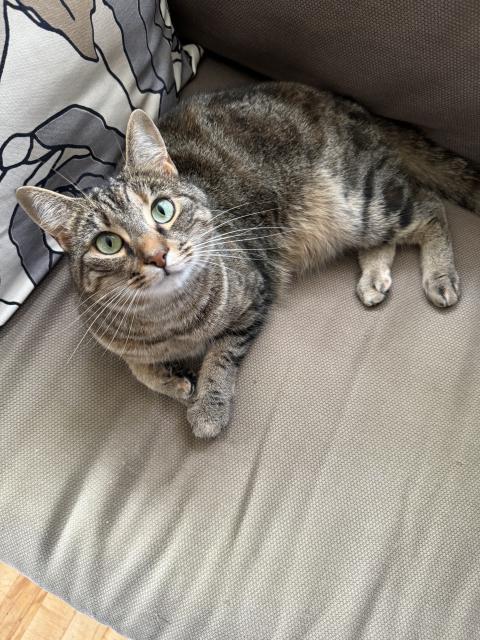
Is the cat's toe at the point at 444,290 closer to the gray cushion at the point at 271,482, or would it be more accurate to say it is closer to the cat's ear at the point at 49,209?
the gray cushion at the point at 271,482

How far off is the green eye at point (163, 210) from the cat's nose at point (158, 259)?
9 centimetres

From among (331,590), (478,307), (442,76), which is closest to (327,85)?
(442,76)

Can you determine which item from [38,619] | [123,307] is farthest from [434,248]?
[38,619]

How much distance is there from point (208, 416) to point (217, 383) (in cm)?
9

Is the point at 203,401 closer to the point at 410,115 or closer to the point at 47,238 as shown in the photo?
the point at 47,238

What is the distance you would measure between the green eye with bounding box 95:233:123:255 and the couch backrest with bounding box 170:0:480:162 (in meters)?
0.63

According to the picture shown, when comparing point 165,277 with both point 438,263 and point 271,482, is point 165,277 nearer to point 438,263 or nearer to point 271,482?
point 271,482

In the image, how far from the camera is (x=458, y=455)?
0.97 metres

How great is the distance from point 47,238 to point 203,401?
1.61 ft

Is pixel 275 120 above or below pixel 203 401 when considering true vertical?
above

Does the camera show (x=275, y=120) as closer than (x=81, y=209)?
No

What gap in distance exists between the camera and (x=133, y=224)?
0.95 metres

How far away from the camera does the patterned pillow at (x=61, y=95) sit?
3.18 feet

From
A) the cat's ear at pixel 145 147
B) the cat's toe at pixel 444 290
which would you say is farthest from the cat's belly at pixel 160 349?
the cat's toe at pixel 444 290
